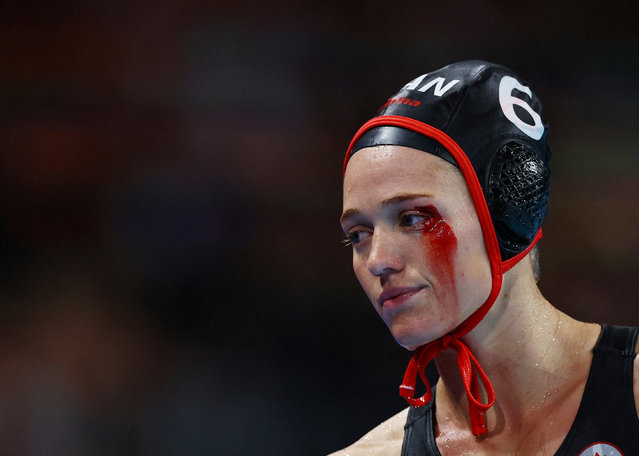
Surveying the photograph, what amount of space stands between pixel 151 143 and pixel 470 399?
10.4 feet

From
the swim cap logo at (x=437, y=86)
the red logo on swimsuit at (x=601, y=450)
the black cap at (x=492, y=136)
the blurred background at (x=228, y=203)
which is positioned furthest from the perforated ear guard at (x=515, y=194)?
the blurred background at (x=228, y=203)

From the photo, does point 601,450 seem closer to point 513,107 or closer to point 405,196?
point 405,196

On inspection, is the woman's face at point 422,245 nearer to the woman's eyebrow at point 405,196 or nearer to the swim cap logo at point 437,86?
the woman's eyebrow at point 405,196

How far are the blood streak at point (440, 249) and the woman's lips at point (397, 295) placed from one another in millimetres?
60

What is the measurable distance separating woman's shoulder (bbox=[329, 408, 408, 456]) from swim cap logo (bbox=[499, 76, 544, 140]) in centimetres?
100

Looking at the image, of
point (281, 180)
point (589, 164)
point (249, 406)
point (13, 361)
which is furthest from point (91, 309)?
point (589, 164)

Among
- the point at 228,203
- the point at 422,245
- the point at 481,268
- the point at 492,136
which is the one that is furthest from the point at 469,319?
the point at 228,203

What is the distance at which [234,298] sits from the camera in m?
4.15

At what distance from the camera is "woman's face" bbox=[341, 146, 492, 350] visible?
1.76 metres

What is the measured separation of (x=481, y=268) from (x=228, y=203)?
274 centimetres

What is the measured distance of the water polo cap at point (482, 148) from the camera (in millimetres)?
1801

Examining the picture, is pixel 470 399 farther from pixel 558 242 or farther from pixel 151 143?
pixel 151 143

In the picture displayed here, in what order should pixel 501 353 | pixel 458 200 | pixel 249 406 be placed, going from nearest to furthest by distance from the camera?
pixel 458 200 < pixel 501 353 < pixel 249 406

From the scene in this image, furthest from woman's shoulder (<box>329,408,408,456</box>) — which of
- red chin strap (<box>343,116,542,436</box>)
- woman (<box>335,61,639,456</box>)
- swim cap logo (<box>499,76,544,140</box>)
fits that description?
swim cap logo (<box>499,76,544,140</box>)
